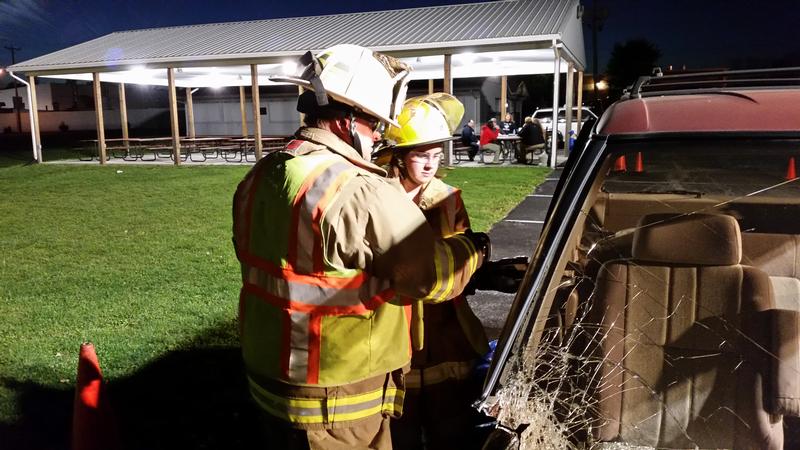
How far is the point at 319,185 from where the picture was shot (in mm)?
1538

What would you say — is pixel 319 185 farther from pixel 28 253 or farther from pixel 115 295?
pixel 28 253

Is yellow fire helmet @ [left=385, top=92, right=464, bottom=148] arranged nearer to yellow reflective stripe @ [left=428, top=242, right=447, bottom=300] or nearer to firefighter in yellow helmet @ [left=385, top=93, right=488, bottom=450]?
firefighter in yellow helmet @ [left=385, top=93, right=488, bottom=450]

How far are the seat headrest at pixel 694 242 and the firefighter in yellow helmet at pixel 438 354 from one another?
0.69 m

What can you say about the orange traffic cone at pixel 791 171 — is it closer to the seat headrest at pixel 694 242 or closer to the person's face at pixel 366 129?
the seat headrest at pixel 694 242

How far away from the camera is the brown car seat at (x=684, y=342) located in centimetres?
168

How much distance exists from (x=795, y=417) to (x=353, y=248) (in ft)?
4.19

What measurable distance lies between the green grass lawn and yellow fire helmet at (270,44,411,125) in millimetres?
2048

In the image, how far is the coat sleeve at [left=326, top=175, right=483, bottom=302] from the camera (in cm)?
153

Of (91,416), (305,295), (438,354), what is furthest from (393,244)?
(91,416)

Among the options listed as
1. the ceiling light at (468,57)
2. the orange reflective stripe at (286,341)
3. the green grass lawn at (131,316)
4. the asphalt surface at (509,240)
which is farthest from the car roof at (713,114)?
the ceiling light at (468,57)

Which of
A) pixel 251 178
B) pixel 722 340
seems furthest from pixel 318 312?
pixel 722 340

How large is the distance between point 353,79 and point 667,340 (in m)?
1.23

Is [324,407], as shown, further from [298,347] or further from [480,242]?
[480,242]


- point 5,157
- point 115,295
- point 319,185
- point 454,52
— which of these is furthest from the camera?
point 5,157
